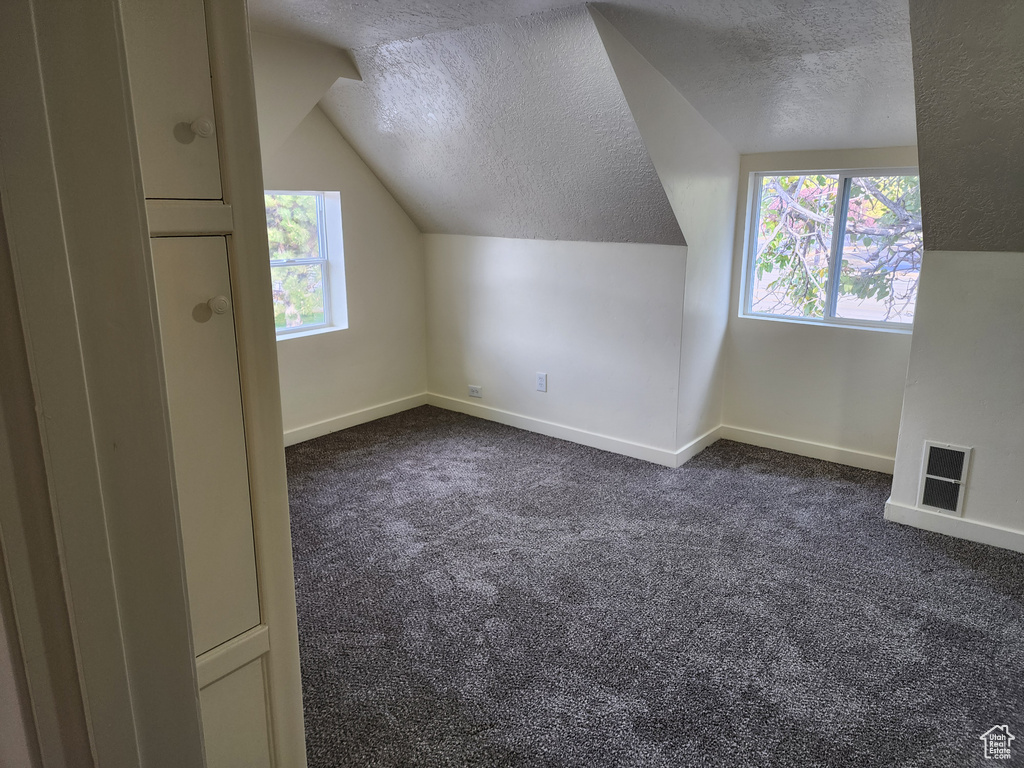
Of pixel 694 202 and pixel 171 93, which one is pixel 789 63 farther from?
pixel 171 93

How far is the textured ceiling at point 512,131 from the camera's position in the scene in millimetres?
2928

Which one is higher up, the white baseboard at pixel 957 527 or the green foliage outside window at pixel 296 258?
the green foliage outside window at pixel 296 258

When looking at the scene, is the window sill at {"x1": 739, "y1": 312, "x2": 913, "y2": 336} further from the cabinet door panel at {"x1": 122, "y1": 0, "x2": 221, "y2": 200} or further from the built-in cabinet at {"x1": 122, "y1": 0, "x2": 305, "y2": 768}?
the cabinet door panel at {"x1": 122, "y1": 0, "x2": 221, "y2": 200}

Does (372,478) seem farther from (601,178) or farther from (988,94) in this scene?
(988,94)

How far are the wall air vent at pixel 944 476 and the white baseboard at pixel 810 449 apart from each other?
1.78 feet

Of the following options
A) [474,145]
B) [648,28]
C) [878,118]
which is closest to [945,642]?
[878,118]

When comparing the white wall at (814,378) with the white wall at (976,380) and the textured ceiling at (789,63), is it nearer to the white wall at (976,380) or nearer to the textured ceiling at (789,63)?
the textured ceiling at (789,63)

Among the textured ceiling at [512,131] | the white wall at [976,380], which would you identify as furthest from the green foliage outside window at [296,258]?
the white wall at [976,380]

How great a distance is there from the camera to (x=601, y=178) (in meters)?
3.45

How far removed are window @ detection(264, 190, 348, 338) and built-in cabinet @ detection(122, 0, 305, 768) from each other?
9.95 feet

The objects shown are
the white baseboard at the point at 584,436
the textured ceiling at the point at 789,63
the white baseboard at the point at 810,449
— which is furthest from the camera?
the white baseboard at the point at 584,436

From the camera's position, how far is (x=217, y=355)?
44.3 inches

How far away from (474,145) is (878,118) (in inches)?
75.3

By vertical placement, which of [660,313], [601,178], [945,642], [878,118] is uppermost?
[878,118]
